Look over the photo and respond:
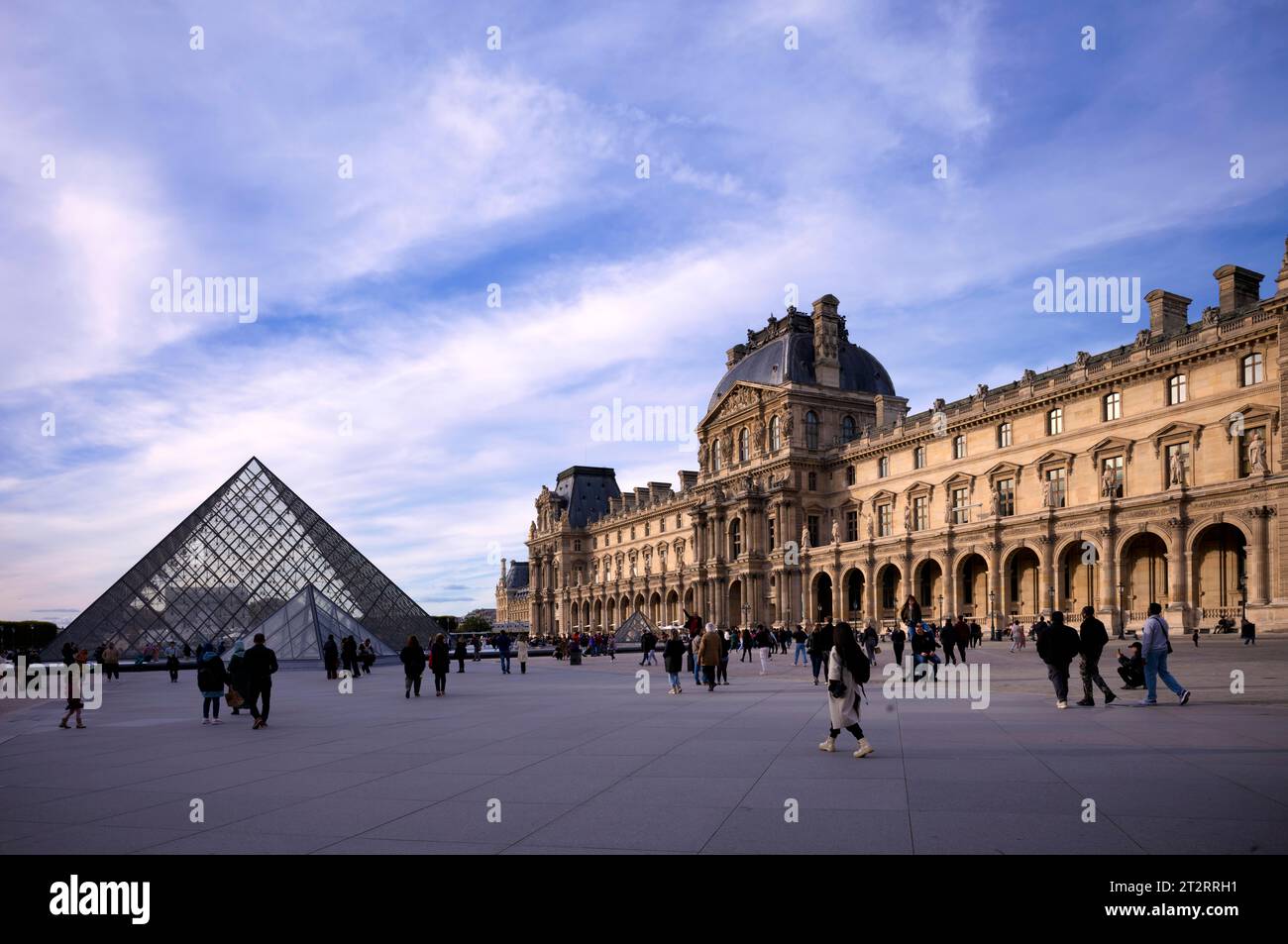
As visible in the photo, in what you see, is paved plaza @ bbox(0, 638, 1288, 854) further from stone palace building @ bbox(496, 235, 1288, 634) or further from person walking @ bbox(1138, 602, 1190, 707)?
stone palace building @ bbox(496, 235, 1288, 634)

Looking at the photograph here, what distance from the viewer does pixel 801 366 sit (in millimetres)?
63281

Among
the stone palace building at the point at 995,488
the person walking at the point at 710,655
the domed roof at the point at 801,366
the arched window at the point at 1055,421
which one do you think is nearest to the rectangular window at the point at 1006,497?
the stone palace building at the point at 995,488

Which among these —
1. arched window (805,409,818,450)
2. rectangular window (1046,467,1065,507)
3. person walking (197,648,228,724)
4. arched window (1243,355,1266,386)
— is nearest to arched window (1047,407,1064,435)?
rectangular window (1046,467,1065,507)

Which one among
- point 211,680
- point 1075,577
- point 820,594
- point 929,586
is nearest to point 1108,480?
point 1075,577

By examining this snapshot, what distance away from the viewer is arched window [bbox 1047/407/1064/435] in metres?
44.1

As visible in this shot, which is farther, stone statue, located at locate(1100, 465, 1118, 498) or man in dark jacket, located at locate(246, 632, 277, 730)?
stone statue, located at locate(1100, 465, 1118, 498)

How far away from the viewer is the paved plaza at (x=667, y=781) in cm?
596

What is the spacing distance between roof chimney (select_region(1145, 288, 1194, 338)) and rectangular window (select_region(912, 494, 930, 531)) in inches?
608

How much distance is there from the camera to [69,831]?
6.56 metres

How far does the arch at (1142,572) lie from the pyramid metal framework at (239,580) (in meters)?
27.8

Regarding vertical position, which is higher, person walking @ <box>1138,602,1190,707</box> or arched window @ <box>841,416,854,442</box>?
arched window @ <box>841,416,854,442</box>

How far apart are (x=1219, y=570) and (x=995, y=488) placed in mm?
13344

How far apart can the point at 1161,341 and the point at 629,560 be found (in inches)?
2194
